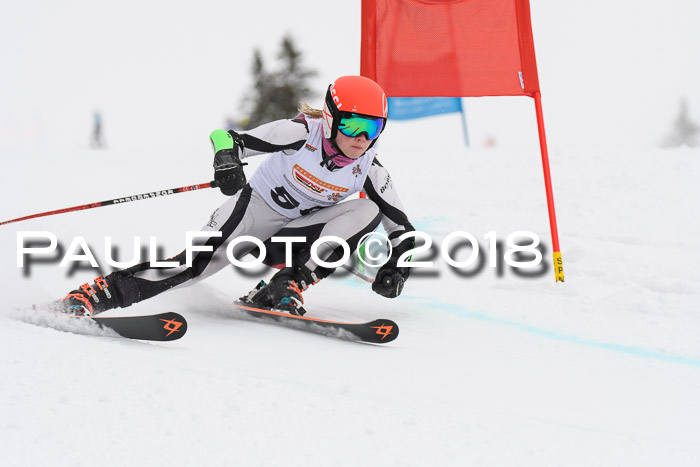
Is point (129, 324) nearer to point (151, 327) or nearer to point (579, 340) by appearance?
point (151, 327)

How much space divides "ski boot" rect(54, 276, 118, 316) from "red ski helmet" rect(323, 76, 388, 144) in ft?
4.38

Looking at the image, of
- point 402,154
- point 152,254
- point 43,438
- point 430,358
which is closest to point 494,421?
point 430,358

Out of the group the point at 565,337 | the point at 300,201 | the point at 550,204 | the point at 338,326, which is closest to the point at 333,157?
the point at 300,201

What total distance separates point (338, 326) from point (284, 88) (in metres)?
25.2

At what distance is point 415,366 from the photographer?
2.68 meters

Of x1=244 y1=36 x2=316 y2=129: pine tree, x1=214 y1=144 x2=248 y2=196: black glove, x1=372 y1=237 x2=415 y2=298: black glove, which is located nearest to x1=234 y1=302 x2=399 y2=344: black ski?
x1=372 y1=237 x2=415 y2=298: black glove

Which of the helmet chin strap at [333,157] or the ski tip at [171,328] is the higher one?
the helmet chin strap at [333,157]

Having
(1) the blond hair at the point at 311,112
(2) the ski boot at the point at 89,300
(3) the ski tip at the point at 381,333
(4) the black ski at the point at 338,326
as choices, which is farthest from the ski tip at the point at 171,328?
(1) the blond hair at the point at 311,112

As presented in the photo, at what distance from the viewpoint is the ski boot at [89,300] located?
2.86 meters

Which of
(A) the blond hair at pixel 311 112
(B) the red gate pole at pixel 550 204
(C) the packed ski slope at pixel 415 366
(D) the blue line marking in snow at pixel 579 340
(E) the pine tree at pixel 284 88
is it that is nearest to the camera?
(C) the packed ski slope at pixel 415 366

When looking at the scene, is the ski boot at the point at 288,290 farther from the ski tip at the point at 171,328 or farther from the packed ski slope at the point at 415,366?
the ski tip at the point at 171,328

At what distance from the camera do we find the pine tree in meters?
27.4

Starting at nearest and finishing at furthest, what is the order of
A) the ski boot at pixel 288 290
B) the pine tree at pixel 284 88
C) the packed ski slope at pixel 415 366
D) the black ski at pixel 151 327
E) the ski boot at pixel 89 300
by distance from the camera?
the packed ski slope at pixel 415 366
the black ski at pixel 151 327
the ski boot at pixel 89 300
the ski boot at pixel 288 290
the pine tree at pixel 284 88

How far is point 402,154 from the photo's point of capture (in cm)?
1027
